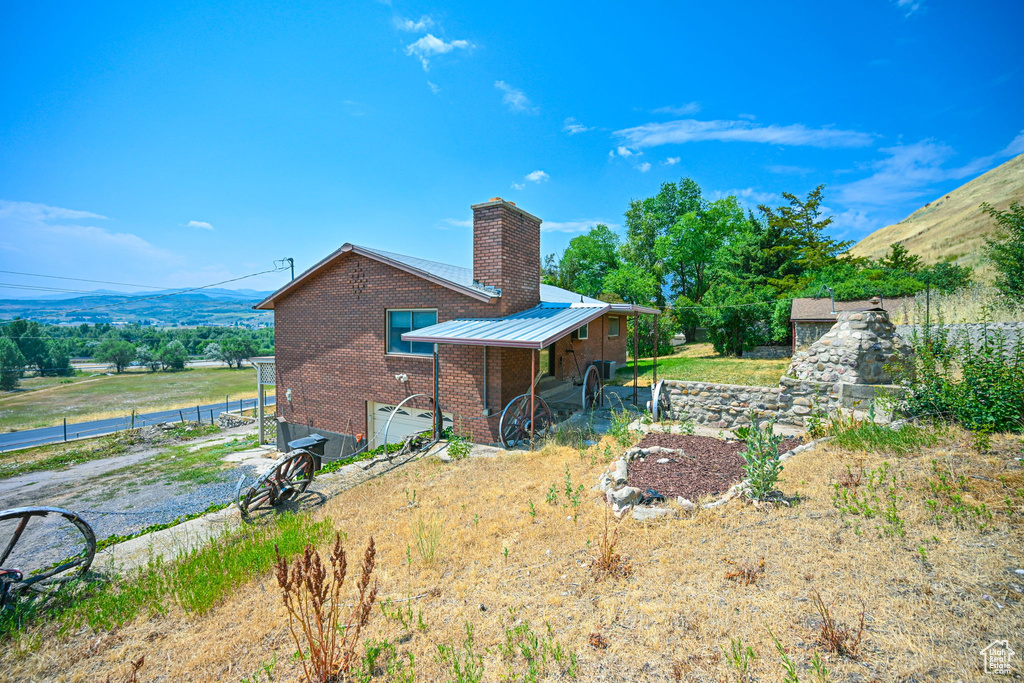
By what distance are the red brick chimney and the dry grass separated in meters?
6.20

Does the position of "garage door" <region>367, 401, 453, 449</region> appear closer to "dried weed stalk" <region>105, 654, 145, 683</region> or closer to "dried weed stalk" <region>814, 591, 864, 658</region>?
"dried weed stalk" <region>105, 654, 145, 683</region>

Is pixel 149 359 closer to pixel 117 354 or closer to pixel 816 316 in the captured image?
Answer: pixel 117 354

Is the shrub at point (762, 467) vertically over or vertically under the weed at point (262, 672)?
over

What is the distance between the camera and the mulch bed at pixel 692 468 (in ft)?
18.5

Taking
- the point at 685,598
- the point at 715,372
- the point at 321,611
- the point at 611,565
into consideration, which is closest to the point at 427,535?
the point at 321,611

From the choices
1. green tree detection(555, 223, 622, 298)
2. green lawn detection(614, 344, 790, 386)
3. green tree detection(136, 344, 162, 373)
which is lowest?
green tree detection(136, 344, 162, 373)

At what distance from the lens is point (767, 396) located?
29.0 feet

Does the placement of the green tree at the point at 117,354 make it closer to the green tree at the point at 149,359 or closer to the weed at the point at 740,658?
the green tree at the point at 149,359

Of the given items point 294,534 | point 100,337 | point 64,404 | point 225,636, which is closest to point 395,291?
point 294,534

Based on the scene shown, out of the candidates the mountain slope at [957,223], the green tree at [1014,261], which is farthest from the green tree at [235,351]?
the mountain slope at [957,223]

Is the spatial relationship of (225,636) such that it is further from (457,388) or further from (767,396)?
(767,396)

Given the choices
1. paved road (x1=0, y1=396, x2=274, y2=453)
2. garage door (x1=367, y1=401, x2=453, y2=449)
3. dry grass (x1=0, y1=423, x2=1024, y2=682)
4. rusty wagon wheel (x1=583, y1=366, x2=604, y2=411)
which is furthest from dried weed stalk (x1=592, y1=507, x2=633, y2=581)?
paved road (x1=0, y1=396, x2=274, y2=453)

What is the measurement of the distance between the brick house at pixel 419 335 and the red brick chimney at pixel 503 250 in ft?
0.09

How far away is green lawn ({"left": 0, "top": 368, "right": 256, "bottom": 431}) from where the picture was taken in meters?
38.6
